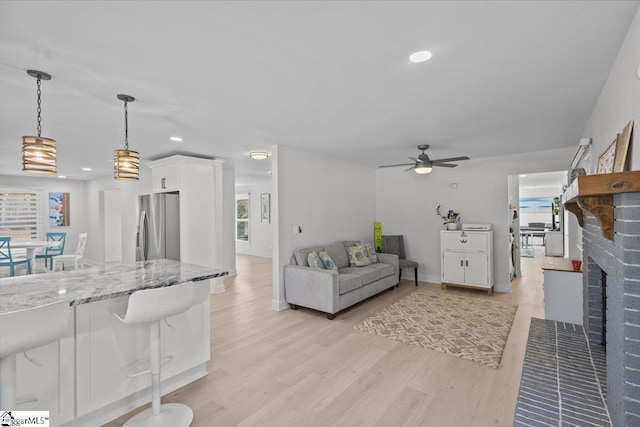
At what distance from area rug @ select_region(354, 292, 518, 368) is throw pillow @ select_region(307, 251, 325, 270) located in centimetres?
99

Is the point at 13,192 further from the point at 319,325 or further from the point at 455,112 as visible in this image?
the point at 455,112

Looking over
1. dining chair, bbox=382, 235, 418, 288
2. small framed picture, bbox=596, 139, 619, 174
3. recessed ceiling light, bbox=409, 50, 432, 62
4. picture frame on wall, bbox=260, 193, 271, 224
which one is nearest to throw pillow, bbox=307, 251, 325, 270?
dining chair, bbox=382, 235, 418, 288

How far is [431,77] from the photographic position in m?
2.34

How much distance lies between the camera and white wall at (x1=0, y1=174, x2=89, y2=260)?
25.3 ft

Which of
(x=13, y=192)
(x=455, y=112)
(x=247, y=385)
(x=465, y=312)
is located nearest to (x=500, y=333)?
(x=465, y=312)

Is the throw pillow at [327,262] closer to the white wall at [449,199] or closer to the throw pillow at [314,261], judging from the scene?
the throw pillow at [314,261]

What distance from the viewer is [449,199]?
596 cm

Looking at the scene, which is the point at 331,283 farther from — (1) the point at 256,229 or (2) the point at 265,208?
(1) the point at 256,229

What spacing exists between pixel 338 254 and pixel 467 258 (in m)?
2.33

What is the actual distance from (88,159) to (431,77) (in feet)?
19.9

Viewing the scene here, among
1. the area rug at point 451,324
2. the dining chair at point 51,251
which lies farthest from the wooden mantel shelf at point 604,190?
the dining chair at point 51,251

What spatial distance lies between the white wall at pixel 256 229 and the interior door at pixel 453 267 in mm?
5562

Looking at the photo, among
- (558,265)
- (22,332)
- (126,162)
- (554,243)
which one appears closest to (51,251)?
(126,162)

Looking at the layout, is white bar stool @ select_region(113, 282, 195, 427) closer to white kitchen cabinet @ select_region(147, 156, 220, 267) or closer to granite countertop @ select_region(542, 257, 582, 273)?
white kitchen cabinet @ select_region(147, 156, 220, 267)
